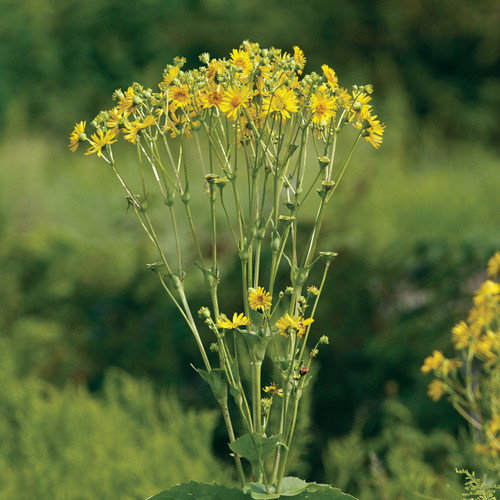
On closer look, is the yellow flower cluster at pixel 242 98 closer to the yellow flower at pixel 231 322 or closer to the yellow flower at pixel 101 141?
the yellow flower at pixel 101 141

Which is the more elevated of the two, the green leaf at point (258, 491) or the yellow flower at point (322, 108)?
the yellow flower at point (322, 108)

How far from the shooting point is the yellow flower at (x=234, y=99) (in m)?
1.23

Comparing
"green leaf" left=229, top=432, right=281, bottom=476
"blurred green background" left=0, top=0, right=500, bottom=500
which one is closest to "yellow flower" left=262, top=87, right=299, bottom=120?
"green leaf" left=229, top=432, right=281, bottom=476

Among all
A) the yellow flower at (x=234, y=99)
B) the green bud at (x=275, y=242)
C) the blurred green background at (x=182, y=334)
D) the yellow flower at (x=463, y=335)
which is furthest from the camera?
the blurred green background at (x=182, y=334)

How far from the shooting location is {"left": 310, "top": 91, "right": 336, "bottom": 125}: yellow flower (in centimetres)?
128

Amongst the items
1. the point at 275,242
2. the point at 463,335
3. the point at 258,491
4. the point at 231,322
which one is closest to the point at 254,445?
the point at 258,491

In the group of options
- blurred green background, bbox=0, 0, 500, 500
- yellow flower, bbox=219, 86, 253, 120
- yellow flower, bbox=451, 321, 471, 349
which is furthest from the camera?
blurred green background, bbox=0, 0, 500, 500

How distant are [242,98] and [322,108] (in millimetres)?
147

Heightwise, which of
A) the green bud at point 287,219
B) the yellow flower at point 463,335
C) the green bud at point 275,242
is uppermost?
A: the green bud at point 287,219

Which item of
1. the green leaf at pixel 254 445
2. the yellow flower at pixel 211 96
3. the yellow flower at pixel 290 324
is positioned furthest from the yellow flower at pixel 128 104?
the green leaf at pixel 254 445

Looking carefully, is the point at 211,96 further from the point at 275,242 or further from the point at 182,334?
the point at 182,334

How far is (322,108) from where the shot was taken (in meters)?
1.28

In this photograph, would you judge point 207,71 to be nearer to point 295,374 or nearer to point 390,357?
point 295,374

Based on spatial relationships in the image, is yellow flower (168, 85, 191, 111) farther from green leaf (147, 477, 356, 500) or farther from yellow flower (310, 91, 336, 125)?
green leaf (147, 477, 356, 500)
